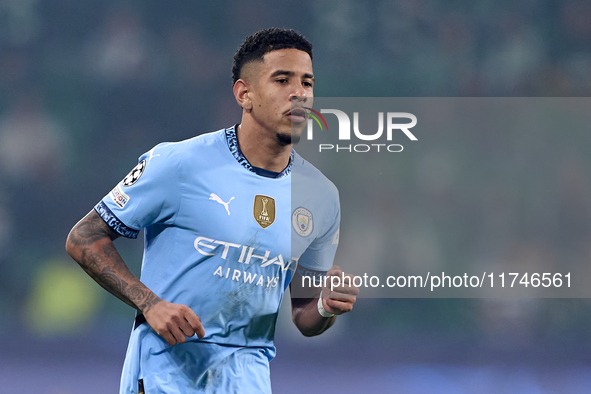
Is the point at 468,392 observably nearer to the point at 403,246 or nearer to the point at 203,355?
the point at 403,246

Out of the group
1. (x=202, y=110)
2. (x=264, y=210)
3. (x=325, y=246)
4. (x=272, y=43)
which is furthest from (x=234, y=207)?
(x=202, y=110)

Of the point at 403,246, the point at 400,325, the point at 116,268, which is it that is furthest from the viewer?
the point at 400,325

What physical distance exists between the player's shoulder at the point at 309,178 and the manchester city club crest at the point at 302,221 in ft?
0.36

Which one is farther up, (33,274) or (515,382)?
(33,274)

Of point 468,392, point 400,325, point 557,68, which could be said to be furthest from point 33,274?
point 557,68

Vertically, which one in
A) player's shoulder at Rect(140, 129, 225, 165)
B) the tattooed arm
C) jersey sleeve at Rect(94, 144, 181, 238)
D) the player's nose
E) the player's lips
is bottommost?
the tattooed arm

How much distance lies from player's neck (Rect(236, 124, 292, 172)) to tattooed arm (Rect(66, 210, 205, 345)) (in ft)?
2.06

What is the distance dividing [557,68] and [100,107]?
4322 mm

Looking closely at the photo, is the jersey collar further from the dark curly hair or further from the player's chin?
the dark curly hair

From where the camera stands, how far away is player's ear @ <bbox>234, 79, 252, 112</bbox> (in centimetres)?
294

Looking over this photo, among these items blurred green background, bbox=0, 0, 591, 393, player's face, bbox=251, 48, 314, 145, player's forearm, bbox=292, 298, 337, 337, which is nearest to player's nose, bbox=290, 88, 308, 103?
player's face, bbox=251, 48, 314, 145

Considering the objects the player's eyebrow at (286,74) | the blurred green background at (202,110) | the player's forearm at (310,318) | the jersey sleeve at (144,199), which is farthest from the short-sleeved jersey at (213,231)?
the blurred green background at (202,110)

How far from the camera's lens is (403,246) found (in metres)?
3.34

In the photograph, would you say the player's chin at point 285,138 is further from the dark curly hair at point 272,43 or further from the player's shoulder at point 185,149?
the dark curly hair at point 272,43
